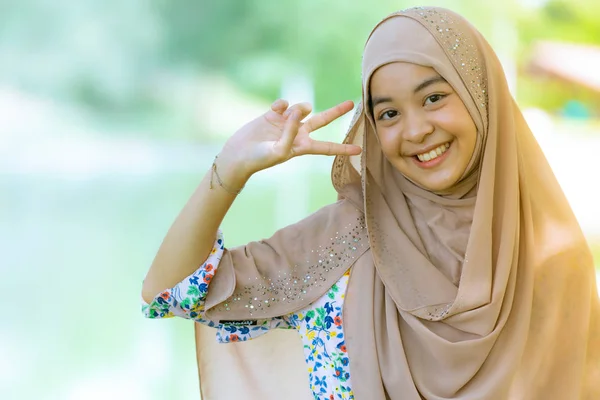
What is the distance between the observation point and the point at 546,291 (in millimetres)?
1164

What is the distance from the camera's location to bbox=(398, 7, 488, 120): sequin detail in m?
1.14

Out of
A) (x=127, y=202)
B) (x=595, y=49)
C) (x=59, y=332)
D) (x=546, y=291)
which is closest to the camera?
(x=546, y=291)

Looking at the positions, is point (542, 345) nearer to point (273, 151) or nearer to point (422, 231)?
point (422, 231)

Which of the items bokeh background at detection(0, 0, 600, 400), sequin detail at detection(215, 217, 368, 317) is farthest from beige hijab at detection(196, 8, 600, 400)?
bokeh background at detection(0, 0, 600, 400)

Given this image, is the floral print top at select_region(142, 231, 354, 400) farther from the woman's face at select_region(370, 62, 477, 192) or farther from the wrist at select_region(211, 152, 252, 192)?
the woman's face at select_region(370, 62, 477, 192)

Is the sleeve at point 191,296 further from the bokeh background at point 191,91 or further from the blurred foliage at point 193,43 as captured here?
the blurred foliage at point 193,43

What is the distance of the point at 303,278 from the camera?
122 cm

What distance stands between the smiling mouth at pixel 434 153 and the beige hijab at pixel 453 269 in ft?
0.20

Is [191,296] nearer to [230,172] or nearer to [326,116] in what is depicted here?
[230,172]

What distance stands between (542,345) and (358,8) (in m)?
5.58

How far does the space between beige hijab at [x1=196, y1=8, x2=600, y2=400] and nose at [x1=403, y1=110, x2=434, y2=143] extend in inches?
2.8

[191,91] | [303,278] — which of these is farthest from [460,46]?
[191,91]

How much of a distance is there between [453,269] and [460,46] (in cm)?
35

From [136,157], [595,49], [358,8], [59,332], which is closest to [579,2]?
[595,49]
